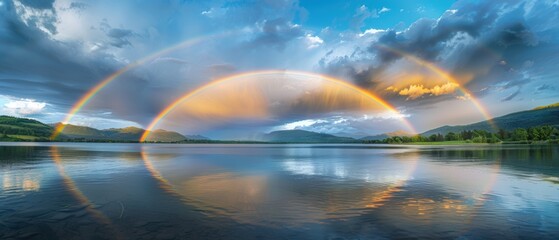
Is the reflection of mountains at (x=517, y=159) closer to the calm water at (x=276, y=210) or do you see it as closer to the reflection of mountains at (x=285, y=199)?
the calm water at (x=276, y=210)

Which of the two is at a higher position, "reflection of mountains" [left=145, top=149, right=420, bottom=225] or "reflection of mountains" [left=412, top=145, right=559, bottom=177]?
"reflection of mountains" [left=412, top=145, right=559, bottom=177]

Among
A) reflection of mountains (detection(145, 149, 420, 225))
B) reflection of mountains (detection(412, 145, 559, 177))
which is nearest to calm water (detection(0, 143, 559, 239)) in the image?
reflection of mountains (detection(145, 149, 420, 225))

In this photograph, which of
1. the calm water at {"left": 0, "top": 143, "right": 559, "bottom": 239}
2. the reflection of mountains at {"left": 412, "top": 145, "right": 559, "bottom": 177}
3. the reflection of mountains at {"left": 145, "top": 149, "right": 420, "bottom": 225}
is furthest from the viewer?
the reflection of mountains at {"left": 412, "top": 145, "right": 559, "bottom": 177}

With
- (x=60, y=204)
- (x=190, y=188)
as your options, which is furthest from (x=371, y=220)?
(x=60, y=204)

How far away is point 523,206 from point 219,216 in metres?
21.6

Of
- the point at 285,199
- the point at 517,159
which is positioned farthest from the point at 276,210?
the point at 517,159

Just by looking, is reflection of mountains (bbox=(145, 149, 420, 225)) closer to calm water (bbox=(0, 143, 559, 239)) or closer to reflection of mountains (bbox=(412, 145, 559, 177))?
calm water (bbox=(0, 143, 559, 239))

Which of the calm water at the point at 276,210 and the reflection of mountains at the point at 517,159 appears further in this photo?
the reflection of mountains at the point at 517,159

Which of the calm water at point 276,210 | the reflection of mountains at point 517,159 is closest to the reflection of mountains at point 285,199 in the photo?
the calm water at point 276,210

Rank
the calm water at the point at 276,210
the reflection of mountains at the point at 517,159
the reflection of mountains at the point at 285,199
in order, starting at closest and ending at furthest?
the calm water at the point at 276,210 < the reflection of mountains at the point at 285,199 < the reflection of mountains at the point at 517,159

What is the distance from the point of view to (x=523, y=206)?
Result: 21.6 metres

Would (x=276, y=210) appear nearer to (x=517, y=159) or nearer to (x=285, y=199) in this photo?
(x=285, y=199)

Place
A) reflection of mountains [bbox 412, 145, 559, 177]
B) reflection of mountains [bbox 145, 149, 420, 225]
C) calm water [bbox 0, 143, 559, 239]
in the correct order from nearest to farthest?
calm water [bbox 0, 143, 559, 239] → reflection of mountains [bbox 145, 149, 420, 225] → reflection of mountains [bbox 412, 145, 559, 177]

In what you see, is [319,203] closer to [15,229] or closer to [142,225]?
[142,225]
